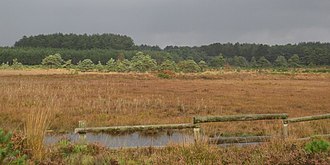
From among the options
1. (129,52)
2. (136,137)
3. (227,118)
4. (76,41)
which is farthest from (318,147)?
(76,41)

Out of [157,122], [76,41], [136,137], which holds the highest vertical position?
[76,41]

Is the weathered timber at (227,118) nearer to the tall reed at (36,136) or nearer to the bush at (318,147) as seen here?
the bush at (318,147)

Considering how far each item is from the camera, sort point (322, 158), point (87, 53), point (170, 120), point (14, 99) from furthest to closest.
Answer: point (87, 53) → point (14, 99) → point (170, 120) → point (322, 158)

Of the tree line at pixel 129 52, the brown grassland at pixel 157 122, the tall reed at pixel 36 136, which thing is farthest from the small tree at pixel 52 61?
the tall reed at pixel 36 136

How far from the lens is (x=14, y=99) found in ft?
77.4

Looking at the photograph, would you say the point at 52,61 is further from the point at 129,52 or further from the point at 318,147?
the point at 318,147

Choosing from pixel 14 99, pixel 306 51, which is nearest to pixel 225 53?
pixel 306 51

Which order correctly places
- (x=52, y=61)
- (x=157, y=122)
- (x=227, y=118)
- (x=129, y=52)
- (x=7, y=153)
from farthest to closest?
(x=129, y=52), (x=52, y=61), (x=157, y=122), (x=227, y=118), (x=7, y=153)

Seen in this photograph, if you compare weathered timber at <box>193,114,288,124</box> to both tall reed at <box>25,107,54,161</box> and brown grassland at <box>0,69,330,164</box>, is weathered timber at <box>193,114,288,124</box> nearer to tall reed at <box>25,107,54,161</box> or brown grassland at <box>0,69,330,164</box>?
brown grassland at <box>0,69,330,164</box>

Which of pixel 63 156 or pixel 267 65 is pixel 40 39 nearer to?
pixel 267 65

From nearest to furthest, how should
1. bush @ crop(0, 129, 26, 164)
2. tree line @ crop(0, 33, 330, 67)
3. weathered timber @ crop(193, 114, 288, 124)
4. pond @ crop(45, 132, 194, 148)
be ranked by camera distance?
bush @ crop(0, 129, 26, 164)
weathered timber @ crop(193, 114, 288, 124)
pond @ crop(45, 132, 194, 148)
tree line @ crop(0, 33, 330, 67)

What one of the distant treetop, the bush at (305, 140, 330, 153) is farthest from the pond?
the distant treetop

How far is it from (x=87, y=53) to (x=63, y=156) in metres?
134

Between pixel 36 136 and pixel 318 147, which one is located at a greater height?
pixel 36 136
